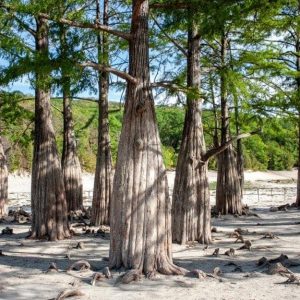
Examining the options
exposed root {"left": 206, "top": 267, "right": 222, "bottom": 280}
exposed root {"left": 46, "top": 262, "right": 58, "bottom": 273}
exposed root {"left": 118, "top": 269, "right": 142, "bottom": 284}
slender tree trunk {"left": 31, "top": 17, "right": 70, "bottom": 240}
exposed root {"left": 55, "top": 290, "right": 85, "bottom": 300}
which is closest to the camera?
exposed root {"left": 55, "top": 290, "right": 85, "bottom": 300}

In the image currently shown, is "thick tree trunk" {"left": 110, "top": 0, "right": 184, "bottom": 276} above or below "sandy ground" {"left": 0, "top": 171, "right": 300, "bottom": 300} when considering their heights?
above

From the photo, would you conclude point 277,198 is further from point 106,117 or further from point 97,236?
point 97,236

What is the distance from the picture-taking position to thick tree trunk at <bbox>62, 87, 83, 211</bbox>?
18.6m

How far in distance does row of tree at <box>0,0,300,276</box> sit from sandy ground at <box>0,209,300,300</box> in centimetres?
A: 62

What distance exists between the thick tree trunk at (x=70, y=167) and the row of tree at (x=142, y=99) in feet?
0.13

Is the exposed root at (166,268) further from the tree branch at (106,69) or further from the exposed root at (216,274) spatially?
the tree branch at (106,69)

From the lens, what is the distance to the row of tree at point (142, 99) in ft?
26.5

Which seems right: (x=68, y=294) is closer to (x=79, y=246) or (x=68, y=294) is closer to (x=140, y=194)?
(x=140, y=194)

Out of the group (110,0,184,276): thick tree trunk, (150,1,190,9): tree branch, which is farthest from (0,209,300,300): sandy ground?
(150,1,190,9): tree branch

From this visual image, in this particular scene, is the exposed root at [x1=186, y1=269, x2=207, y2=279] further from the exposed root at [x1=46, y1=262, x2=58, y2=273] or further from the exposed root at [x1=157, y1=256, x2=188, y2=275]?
the exposed root at [x1=46, y1=262, x2=58, y2=273]

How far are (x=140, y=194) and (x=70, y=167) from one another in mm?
11218

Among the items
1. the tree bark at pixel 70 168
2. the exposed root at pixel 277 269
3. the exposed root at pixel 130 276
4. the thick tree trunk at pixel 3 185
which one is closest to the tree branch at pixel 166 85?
the exposed root at pixel 130 276

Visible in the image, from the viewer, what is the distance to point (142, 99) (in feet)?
27.1

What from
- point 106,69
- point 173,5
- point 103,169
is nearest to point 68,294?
point 106,69
